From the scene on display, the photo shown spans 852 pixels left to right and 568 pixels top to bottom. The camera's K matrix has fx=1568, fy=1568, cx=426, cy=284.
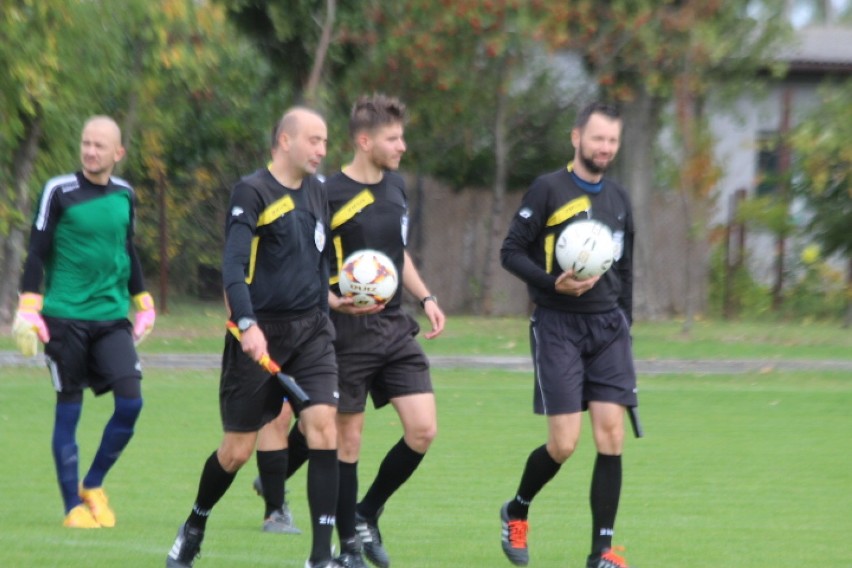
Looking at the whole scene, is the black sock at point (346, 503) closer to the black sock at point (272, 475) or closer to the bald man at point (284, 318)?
the bald man at point (284, 318)

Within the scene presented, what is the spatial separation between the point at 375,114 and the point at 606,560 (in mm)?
2278

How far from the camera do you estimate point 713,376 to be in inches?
674

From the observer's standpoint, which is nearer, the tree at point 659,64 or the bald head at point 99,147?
the bald head at point 99,147

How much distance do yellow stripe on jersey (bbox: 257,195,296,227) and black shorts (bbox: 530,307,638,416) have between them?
1.43 metres

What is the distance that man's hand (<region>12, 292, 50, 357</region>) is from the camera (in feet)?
Answer: 25.8

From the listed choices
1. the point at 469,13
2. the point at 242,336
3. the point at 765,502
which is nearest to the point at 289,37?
the point at 469,13

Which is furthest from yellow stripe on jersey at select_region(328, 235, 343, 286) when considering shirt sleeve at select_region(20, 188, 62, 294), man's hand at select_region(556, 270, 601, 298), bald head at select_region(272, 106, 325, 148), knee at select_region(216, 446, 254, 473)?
shirt sleeve at select_region(20, 188, 62, 294)

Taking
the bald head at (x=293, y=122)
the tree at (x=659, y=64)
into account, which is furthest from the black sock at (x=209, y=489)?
the tree at (x=659, y=64)

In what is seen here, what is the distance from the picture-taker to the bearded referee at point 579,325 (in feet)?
23.6

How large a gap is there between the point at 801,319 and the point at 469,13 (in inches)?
286

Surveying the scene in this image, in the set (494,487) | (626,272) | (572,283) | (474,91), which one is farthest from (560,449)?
(474,91)

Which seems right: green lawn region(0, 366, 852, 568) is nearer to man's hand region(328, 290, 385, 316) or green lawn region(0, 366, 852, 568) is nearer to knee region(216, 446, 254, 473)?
knee region(216, 446, 254, 473)

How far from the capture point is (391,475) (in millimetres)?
7477

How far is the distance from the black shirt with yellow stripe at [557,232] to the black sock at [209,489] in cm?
163
